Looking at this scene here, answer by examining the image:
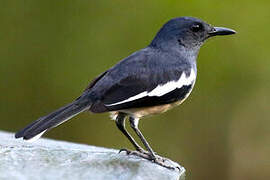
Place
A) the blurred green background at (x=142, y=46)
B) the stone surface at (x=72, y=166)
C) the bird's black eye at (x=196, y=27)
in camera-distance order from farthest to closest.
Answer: the blurred green background at (x=142, y=46), the bird's black eye at (x=196, y=27), the stone surface at (x=72, y=166)

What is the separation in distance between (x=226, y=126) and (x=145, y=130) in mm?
998

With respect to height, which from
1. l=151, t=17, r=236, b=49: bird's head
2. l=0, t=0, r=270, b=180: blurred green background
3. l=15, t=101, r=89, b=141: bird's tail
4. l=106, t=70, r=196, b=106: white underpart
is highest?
l=151, t=17, r=236, b=49: bird's head

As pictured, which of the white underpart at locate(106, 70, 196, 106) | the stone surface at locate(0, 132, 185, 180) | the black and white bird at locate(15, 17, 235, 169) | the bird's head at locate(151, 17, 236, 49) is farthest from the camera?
the bird's head at locate(151, 17, 236, 49)

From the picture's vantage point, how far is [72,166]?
4.58 m

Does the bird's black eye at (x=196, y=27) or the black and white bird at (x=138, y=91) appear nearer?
the black and white bird at (x=138, y=91)

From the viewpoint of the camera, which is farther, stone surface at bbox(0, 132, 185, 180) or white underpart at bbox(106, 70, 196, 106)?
white underpart at bbox(106, 70, 196, 106)

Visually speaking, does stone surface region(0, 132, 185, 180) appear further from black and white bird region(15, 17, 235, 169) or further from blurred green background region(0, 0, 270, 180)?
blurred green background region(0, 0, 270, 180)

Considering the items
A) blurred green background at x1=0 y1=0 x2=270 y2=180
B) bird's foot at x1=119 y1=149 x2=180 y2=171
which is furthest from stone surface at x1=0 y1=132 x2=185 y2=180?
blurred green background at x1=0 y1=0 x2=270 y2=180

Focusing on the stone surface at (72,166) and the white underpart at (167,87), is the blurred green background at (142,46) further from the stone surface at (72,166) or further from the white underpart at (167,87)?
the stone surface at (72,166)

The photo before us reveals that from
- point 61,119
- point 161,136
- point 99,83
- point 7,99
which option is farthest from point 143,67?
point 7,99

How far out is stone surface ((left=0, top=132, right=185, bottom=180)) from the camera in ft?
14.3

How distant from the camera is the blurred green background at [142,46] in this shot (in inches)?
332

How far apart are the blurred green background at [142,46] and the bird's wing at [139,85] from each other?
3.04 meters

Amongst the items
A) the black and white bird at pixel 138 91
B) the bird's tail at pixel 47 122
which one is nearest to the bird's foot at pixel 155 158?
the black and white bird at pixel 138 91
